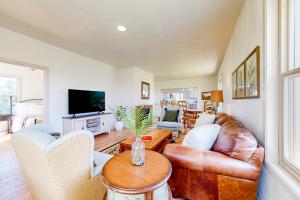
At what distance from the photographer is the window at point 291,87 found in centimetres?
103

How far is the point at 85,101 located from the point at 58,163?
3429 millimetres

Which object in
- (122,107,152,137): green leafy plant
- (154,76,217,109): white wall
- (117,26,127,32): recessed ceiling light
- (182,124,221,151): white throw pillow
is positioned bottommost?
(182,124,221,151): white throw pillow

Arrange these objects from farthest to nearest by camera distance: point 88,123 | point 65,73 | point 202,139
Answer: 1. point 88,123
2. point 65,73
3. point 202,139

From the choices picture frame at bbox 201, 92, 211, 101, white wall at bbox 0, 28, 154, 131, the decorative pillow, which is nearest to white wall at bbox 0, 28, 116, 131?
white wall at bbox 0, 28, 154, 131

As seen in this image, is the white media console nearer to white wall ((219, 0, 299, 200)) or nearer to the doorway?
the doorway

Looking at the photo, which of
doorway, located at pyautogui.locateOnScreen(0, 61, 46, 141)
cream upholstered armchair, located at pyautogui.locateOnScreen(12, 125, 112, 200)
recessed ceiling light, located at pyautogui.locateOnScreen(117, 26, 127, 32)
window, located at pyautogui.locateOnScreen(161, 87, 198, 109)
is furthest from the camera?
window, located at pyautogui.locateOnScreen(161, 87, 198, 109)

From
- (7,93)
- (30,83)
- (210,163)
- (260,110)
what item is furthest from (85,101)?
(260,110)

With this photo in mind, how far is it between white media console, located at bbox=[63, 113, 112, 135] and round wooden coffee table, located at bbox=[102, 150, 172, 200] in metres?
2.73

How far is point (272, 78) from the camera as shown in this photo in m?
1.22

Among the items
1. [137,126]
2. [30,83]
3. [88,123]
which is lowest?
[88,123]

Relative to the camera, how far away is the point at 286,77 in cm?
111

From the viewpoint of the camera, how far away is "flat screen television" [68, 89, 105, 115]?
375cm

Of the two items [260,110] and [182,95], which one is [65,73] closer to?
[260,110]

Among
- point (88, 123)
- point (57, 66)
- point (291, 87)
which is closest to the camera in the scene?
point (291, 87)
